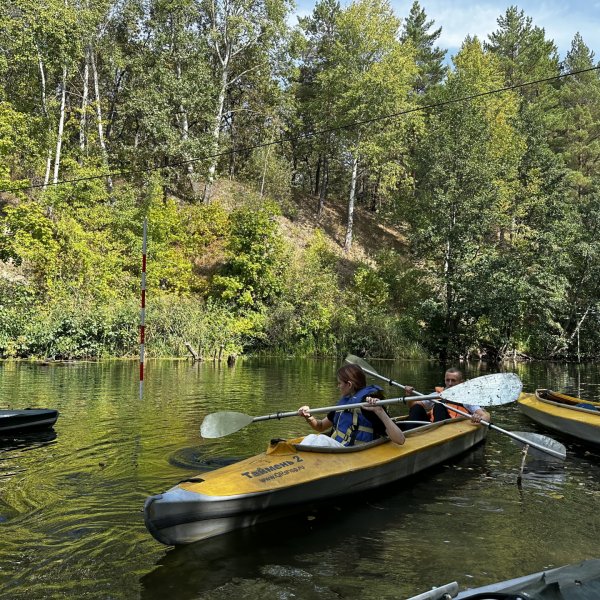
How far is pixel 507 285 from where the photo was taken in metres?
22.8

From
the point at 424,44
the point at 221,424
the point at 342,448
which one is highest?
the point at 424,44

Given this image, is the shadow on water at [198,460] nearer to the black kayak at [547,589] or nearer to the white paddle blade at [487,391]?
the white paddle blade at [487,391]

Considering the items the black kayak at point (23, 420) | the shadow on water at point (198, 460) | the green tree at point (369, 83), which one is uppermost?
the green tree at point (369, 83)

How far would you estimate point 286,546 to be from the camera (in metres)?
4.35

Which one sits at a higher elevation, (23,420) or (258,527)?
(23,420)

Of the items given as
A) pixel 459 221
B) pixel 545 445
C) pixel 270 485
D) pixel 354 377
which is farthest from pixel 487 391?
pixel 459 221

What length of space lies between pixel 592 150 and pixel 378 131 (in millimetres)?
14859

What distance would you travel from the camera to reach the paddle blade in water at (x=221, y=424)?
5773mm

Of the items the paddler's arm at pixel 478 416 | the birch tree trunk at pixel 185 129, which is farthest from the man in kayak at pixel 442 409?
the birch tree trunk at pixel 185 129

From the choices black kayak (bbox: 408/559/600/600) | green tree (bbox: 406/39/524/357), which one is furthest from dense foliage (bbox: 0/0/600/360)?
black kayak (bbox: 408/559/600/600)

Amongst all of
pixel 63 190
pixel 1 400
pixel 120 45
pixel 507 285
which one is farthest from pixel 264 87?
pixel 1 400

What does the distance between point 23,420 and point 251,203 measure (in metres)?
20.1

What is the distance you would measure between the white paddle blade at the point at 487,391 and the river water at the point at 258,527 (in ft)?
3.02

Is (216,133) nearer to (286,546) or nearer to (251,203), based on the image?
(251,203)
